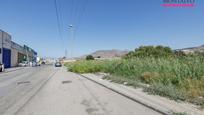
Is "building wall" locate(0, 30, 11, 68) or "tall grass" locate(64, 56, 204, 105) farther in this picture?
"building wall" locate(0, 30, 11, 68)

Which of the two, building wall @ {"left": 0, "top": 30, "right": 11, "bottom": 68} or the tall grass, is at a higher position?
building wall @ {"left": 0, "top": 30, "right": 11, "bottom": 68}

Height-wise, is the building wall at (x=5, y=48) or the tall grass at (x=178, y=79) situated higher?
the building wall at (x=5, y=48)

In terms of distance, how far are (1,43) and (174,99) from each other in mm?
58646

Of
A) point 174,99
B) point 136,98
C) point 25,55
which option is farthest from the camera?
point 25,55

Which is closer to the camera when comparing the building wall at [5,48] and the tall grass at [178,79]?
the tall grass at [178,79]

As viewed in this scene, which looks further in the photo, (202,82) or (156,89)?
(156,89)

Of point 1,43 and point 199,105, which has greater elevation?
point 1,43

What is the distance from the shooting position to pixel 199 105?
Result: 7656mm

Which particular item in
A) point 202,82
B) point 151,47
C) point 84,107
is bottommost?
point 84,107

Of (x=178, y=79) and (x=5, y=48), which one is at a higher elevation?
(x=5, y=48)

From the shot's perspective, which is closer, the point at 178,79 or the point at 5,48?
the point at 178,79

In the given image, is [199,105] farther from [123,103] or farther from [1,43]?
[1,43]

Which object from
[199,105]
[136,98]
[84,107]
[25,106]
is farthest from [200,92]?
[25,106]

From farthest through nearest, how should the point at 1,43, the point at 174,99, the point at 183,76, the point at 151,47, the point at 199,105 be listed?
1. the point at 151,47
2. the point at 1,43
3. the point at 183,76
4. the point at 174,99
5. the point at 199,105
